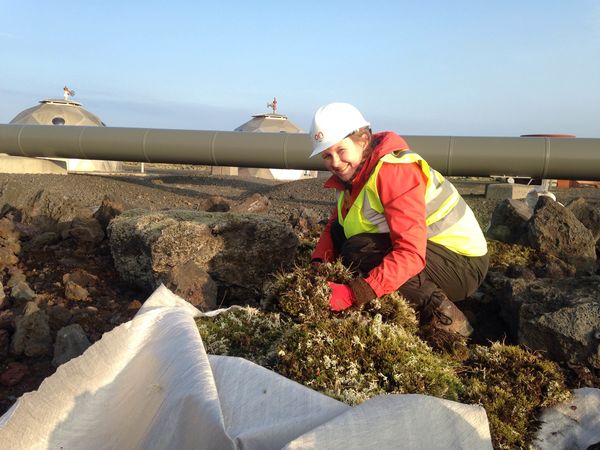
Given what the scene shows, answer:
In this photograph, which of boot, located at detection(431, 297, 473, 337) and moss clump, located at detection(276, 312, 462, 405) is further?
boot, located at detection(431, 297, 473, 337)

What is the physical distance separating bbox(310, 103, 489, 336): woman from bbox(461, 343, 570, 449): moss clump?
1.72 ft

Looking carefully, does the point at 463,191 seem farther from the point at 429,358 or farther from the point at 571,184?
the point at 429,358

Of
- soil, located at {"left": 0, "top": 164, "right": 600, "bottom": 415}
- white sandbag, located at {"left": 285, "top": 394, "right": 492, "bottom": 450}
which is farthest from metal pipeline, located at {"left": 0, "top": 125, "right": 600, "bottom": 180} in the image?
white sandbag, located at {"left": 285, "top": 394, "right": 492, "bottom": 450}

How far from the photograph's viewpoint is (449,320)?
4148mm

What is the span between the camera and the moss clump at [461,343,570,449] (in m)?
3.20

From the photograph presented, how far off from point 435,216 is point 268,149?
8.72 m

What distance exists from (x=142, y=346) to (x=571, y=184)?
1700 cm

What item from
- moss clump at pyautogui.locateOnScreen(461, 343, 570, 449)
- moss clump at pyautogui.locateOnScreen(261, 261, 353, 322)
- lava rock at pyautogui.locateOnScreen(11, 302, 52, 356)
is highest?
moss clump at pyautogui.locateOnScreen(261, 261, 353, 322)

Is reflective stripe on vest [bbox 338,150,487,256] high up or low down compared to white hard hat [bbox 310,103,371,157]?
down

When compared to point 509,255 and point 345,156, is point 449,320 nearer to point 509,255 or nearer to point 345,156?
point 345,156

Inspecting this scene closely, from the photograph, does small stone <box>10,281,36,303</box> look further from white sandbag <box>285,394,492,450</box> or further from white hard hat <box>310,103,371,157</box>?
white sandbag <box>285,394,492,450</box>

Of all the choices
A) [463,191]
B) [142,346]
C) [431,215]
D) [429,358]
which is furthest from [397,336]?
[463,191]

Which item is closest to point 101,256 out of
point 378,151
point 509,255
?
point 378,151

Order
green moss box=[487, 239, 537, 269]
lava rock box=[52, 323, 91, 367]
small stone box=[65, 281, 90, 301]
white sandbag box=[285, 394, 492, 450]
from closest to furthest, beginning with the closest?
white sandbag box=[285, 394, 492, 450] < lava rock box=[52, 323, 91, 367] < small stone box=[65, 281, 90, 301] < green moss box=[487, 239, 537, 269]
